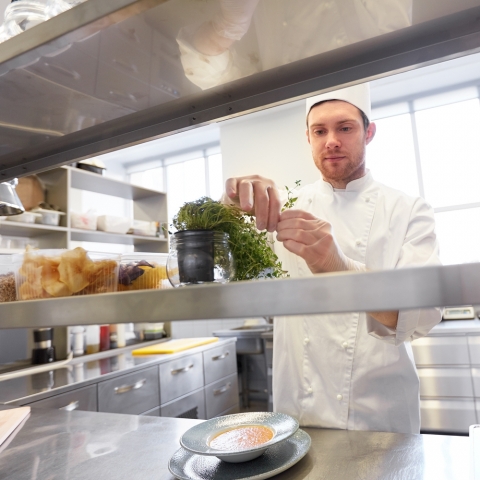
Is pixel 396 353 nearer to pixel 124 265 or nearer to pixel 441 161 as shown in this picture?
pixel 124 265

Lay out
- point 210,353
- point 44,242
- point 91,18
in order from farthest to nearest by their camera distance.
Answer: point 210,353 < point 44,242 < point 91,18

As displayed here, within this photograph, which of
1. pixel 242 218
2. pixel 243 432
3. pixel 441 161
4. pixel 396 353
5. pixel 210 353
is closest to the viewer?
pixel 242 218

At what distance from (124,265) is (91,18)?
1.26 ft

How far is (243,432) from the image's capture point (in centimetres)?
87

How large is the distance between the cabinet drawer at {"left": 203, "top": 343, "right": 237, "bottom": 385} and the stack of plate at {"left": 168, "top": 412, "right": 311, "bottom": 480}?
226cm

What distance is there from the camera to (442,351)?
Result: 10.5ft

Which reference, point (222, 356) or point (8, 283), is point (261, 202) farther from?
point (222, 356)

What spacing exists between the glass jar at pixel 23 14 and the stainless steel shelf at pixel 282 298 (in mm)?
482

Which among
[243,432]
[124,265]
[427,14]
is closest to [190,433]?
[243,432]

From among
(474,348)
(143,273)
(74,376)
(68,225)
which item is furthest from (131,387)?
(474,348)

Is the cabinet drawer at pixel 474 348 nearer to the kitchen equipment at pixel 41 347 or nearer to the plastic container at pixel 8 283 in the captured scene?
the kitchen equipment at pixel 41 347

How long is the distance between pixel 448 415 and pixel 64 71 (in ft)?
11.2

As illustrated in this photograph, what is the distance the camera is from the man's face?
4.55 ft

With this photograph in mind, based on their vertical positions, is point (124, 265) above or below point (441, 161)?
below
